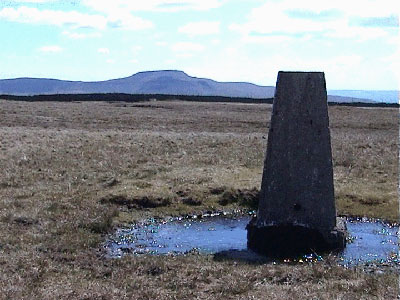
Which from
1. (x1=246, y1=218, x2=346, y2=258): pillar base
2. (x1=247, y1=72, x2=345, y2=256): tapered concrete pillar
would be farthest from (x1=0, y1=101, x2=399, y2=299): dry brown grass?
(x1=247, y1=72, x2=345, y2=256): tapered concrete pillar

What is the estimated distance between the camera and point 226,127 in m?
45.9

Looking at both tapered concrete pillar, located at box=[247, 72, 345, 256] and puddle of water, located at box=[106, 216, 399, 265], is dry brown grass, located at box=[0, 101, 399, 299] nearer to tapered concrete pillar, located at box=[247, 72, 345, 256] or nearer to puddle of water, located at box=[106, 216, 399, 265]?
puddle of water, located at box=[106, 216, 399, 265]

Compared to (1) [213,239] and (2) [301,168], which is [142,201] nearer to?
(1) [213,239]

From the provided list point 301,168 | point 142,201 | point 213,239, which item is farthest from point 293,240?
point 142,201

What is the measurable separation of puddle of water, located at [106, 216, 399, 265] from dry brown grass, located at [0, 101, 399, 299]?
655 mm

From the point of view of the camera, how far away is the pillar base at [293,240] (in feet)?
42.9

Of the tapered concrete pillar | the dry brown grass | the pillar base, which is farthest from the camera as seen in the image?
the tapered concrete pillar

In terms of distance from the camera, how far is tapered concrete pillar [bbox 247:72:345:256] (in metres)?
13.2

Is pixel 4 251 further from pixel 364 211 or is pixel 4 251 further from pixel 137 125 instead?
pixel 137 125

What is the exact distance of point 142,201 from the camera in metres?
17.5

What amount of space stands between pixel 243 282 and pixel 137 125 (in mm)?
37085

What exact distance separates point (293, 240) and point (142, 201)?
5.30m

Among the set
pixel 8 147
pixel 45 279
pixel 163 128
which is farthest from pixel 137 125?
pixel 45 279

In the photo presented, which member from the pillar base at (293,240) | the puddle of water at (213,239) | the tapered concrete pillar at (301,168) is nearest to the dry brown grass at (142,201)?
the puddle of water at (213,239)
